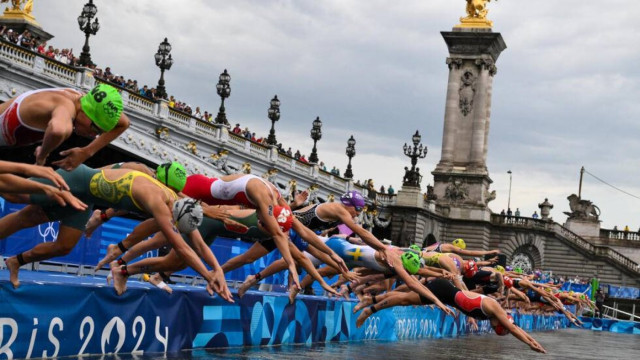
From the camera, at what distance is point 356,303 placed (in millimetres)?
17203

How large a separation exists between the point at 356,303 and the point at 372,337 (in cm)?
94

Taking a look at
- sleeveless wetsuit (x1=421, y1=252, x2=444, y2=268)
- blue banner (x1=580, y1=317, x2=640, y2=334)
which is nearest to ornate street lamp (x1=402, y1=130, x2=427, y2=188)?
blue banner (x1=580, y1=317, x2=640, y2=334)

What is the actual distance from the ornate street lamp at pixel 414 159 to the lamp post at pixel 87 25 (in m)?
32.1

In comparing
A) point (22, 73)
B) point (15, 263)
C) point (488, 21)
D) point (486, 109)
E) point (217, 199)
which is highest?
point (488, 21)

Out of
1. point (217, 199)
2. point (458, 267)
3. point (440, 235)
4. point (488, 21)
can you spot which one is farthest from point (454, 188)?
point (217, 199)

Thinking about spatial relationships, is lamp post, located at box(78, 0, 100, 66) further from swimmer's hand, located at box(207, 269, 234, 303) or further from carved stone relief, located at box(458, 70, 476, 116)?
carved stone relief, located at box(458, 70, 476, 116)

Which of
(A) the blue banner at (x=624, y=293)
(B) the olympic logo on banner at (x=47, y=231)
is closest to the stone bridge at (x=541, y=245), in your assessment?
(A) the blue banner at (x=624, y=293)

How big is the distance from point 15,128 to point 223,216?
373 cm

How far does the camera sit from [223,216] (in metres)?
12.9

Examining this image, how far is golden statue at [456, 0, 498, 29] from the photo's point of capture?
273ft

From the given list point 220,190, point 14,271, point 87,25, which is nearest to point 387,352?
point 220,190

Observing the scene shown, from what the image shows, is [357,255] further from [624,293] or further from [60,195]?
[624,293]

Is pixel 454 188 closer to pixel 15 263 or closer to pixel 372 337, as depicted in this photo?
pixel 372 337

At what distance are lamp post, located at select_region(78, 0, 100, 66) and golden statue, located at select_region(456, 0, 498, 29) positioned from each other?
48790 mm
